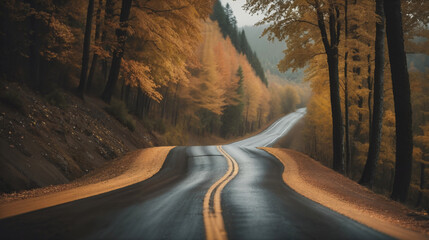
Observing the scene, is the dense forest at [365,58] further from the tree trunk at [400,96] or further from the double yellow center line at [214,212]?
the double yellow center line at [214,212]

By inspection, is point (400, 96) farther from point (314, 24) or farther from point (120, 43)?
point (120, 43)

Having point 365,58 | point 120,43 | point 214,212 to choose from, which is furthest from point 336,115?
point 120,43

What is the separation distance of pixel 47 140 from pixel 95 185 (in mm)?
2815

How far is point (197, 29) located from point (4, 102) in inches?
453

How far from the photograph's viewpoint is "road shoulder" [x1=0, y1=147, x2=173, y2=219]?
14.7ft

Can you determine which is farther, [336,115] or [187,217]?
[336,115]

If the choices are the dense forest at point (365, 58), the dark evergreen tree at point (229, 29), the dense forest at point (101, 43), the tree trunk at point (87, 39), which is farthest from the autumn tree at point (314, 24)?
the dark evergreen tree at point (229, 29)

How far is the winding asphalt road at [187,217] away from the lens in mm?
3174

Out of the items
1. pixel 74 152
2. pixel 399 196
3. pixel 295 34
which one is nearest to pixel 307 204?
pixel 399 196

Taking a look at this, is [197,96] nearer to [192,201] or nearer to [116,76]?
[116,76]

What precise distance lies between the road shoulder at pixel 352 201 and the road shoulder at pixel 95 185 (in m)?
4.68

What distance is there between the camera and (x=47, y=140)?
8156mm

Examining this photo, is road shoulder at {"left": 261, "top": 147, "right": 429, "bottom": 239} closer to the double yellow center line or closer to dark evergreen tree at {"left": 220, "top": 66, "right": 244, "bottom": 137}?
the double yellow center line

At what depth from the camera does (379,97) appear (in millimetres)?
10414
